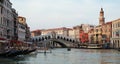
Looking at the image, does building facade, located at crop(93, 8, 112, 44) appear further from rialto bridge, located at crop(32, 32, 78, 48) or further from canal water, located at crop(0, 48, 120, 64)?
canal water, located at crop(0, 48, 120, 64)

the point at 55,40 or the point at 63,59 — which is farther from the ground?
the point at 55,40

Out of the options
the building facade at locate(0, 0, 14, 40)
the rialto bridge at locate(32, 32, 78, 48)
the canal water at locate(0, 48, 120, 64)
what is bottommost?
the canal water at locate(0, 48, 120, 64)

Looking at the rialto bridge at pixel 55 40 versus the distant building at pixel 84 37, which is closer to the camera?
the rialto bridge at pixel 55 40

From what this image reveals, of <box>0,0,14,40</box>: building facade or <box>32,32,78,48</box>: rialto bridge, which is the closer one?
<box>0,0,14,40</box>: building facade

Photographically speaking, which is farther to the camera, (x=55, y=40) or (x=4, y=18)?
(x=55, y=40)

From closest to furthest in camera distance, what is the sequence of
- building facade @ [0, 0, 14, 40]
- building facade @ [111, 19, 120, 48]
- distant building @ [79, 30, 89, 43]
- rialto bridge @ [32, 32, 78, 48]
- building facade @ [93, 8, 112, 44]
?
building facade @ [0, 0, 14, 40] → building facade @ [111, 19, 120, 48] → building facade @ [93, 8, 112, 44] → rialto bridge @ [32, 32, 78, 48] → distant building @ [79, 30, 89, 43]

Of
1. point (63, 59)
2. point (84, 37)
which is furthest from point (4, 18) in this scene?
point (84, 37)

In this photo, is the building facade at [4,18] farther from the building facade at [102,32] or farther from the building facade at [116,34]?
the building facade at [102,32]

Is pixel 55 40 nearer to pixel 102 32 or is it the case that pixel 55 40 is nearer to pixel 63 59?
pixel 102 32

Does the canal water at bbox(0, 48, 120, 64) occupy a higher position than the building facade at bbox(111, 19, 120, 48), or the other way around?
the building facade at bbox(111, 19, 120, 48)

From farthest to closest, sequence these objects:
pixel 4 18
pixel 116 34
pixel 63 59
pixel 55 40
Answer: pixel 55 40, pixel 116 34, pixel 4 18, pixel 63 59

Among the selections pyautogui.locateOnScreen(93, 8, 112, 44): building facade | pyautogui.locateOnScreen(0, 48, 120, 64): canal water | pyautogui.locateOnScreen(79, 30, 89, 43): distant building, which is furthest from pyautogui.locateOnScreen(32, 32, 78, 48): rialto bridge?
pyautogui.locateOnScreen(0, 48, 120, 64): canal water

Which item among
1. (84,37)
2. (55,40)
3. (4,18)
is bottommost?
(55,40)

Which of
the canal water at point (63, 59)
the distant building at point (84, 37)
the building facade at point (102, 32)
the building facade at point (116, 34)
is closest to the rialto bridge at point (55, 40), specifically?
the building facade at point (102, 32)
